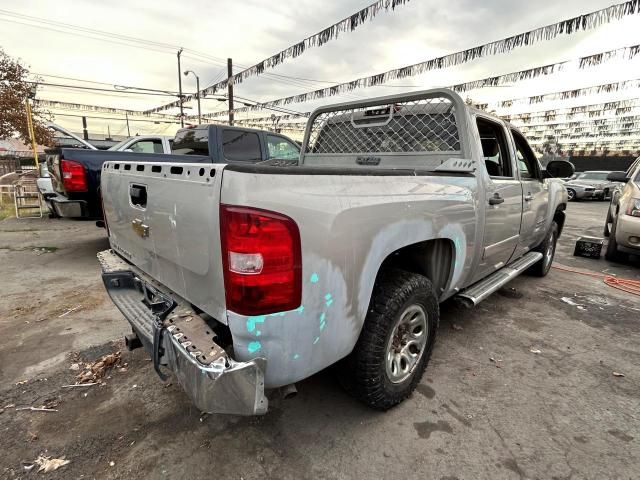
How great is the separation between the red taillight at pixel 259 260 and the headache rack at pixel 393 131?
1.87m

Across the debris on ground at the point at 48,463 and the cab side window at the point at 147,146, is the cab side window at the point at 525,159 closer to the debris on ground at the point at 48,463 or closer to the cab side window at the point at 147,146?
the debris on ground at the point at 48,463

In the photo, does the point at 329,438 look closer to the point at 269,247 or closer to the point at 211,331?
the point at 211,331

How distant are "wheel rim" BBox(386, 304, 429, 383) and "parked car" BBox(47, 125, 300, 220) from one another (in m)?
3.96

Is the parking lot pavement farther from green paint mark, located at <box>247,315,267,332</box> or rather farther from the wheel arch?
green paint mark, located at <box>247,315,267,332</box>

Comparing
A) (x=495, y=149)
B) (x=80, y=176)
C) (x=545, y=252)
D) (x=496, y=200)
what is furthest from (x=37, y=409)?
(x=545, y=252)

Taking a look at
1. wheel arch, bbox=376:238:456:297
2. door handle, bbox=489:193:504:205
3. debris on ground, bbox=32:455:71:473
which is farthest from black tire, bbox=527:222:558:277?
debris on ground, bbox=32:455:71:473

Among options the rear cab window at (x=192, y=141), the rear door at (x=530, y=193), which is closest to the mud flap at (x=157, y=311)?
the rear door at (x=530, y=193)

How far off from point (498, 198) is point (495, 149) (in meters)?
0.63

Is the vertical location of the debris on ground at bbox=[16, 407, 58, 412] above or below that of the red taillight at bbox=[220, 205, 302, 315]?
below

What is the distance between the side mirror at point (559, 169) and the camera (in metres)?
3.91

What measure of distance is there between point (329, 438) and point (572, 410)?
1581mm

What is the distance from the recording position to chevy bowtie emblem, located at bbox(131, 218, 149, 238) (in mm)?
2028

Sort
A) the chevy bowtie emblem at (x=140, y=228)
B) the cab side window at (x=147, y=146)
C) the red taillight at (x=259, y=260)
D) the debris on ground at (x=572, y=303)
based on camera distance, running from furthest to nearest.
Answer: the cab side window at (x=147, y=146), the debris on ground at (x=572, y=303), the chevy bowtie emblem at (x=140, y=228), the red taillight at (x=259, y=260)

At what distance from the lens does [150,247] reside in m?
2.04
